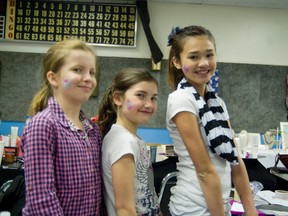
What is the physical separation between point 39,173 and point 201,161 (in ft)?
1.55

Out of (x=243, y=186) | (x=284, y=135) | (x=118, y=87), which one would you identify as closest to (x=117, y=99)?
(x=118, y=87)

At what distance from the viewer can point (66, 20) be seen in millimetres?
3582

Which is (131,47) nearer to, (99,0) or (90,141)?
(99,0)

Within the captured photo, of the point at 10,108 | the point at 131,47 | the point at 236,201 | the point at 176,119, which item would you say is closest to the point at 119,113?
the point at 176,119

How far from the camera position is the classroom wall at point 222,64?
3.69m

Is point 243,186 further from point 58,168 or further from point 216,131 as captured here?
point 58,168

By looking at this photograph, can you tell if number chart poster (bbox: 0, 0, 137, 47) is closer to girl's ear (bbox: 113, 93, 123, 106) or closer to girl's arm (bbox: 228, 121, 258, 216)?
girl's ear (bbox: 113, 93, 123, 106)

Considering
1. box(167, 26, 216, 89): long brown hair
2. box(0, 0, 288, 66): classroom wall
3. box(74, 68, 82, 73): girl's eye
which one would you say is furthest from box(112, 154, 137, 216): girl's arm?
box(0, 0, 288, 66): classroom wall

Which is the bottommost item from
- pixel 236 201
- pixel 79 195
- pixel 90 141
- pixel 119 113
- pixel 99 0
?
pixel 236 201

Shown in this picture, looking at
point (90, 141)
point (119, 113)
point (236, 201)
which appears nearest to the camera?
point (90, 141)

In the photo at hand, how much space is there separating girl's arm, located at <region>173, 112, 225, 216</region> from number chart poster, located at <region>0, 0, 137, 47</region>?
9.21 ft

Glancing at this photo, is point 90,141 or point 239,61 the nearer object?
point 90,141

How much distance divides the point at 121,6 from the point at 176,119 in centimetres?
286

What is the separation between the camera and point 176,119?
994 millimetres
